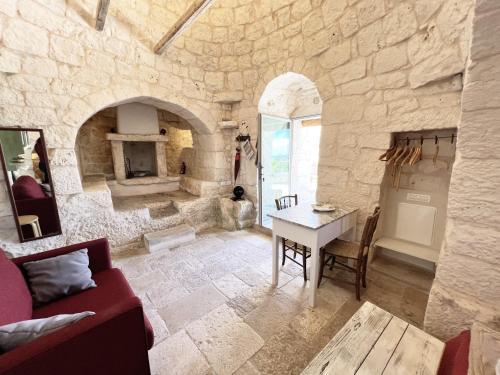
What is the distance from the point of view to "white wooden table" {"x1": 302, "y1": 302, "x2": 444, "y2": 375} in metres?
0.93

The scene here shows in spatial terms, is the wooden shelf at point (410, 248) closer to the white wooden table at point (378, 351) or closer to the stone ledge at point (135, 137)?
the white wooden table at point (378, 351)

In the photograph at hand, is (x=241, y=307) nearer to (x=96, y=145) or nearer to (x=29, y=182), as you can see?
(x=29, y=182)

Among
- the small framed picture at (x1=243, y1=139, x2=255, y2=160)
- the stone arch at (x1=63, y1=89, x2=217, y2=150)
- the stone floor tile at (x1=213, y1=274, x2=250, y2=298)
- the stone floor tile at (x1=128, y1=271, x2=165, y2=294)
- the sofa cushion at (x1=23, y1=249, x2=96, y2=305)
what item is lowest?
the stone floor tile at (x1=213, y1=274, x2=250, y2=298)

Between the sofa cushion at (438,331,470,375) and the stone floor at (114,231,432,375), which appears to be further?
the stone floor at (114,231,432,375)

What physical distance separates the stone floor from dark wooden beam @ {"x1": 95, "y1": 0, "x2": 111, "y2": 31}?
289 cm

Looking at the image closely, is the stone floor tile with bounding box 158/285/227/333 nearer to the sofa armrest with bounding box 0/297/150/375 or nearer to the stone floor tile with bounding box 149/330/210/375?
the stone floor tile with bounding box 149/330/210/375

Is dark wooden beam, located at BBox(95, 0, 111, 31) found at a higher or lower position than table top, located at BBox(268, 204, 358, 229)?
higher

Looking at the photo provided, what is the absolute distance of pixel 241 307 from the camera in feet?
6.35

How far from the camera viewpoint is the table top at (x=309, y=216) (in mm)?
1911

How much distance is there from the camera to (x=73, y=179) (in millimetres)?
2578

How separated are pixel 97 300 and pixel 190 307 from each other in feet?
2.55

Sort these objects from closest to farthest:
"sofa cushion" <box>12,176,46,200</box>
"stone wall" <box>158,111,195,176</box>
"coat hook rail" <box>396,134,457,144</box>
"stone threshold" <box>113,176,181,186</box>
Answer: "coat hook rail" <box>396,134,457,144</box> < "sofa cushion" <box>12,176,46,200</box> < "stone threshold" <box>113,176,181,186</box> < "stone wall" <box>158,111,195,176</box>

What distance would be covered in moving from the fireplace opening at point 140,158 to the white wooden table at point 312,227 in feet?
12.5

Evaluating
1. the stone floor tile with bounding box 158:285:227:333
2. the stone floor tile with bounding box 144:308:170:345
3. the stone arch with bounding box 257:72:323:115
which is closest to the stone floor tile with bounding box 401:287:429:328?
the stone floor tile with bounding box 158:285:227:333
